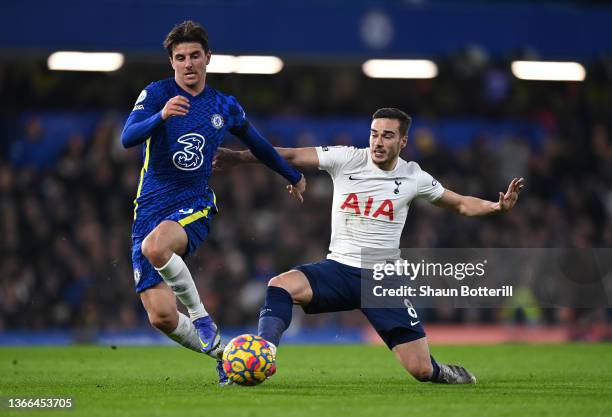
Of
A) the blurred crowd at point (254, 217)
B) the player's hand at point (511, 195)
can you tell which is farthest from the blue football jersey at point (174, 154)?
the blurred crowd at point (254, 217)

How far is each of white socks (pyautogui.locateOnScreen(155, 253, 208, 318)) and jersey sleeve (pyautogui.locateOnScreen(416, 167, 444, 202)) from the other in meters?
1.91

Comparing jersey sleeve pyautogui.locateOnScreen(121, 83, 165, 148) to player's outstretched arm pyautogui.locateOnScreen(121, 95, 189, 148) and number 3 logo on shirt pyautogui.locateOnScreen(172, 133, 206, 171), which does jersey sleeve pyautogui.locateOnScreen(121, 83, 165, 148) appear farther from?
number 3 logo on shirt pyautogui.locateOnScreen(172, 133, 206, 171)

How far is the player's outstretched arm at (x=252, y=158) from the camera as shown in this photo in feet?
26.6

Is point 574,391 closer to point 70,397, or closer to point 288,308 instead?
point 288,308

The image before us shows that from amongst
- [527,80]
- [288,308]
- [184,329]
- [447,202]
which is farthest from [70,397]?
[527,80]

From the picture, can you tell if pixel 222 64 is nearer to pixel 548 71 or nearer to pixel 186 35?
pixel 548 71

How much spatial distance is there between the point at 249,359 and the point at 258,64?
11.5m

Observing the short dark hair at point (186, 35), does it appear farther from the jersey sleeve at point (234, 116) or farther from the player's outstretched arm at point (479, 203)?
the player's outstretched arm at point (479, 203)

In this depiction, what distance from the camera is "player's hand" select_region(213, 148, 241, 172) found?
809 centimetres

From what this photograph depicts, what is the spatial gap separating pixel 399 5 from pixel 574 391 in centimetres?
1000

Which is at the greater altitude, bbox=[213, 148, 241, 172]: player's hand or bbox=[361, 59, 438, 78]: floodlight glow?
bbox=[361, 59, 438, 78]: floodlight glow

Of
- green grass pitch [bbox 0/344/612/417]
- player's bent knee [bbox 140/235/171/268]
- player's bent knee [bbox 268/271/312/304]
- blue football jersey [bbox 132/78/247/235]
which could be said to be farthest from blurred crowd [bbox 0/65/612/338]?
player's bent knee [bbox 140/235/171/268]

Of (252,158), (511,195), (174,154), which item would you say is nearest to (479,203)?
(511,195)

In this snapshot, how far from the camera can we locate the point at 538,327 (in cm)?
1588
